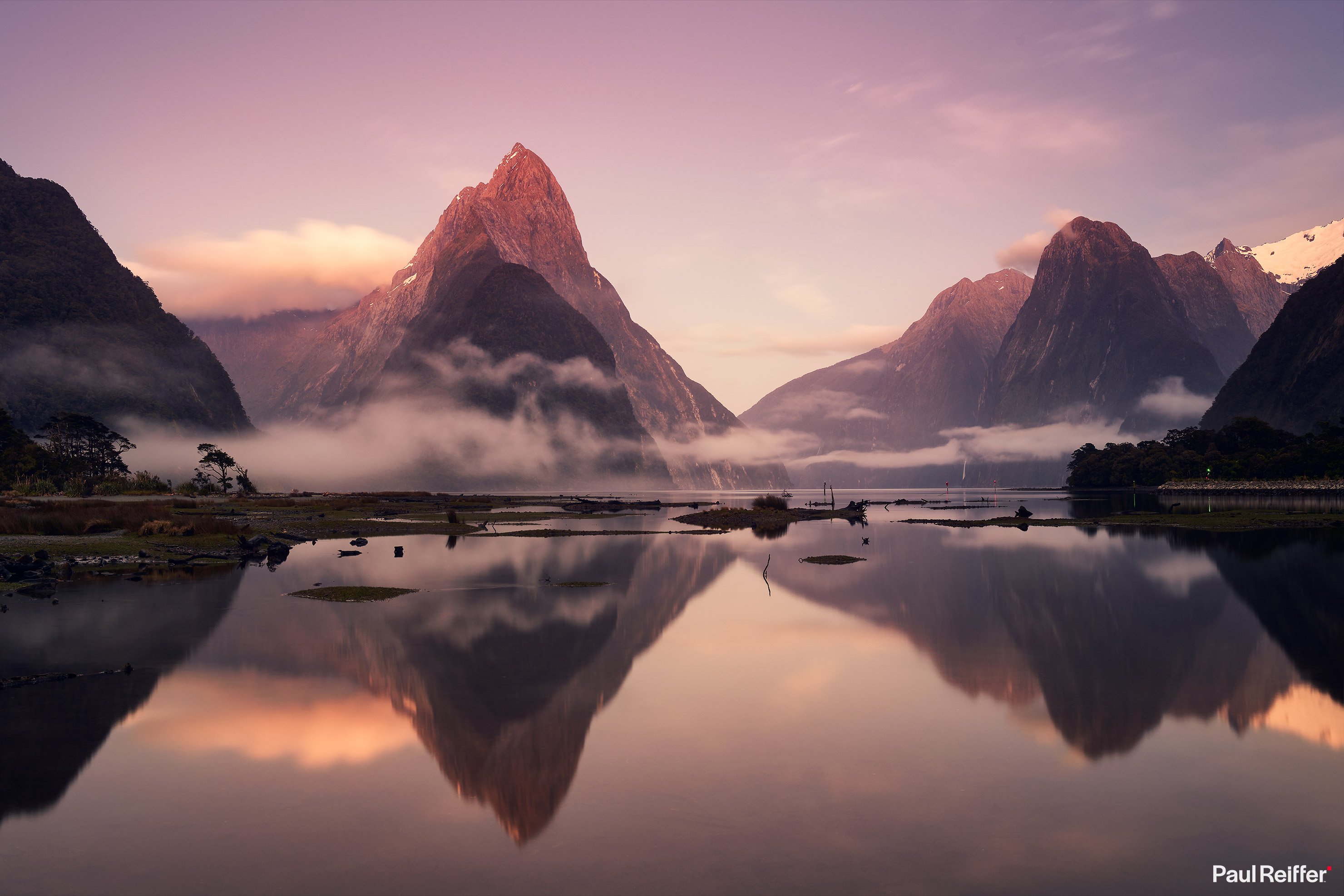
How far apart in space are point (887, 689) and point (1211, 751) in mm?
6941

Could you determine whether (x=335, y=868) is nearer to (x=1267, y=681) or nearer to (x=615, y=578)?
(x=1267, y=681)

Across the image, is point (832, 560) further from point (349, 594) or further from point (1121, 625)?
point (349, 594)

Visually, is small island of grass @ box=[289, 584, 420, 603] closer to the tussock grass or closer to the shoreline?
the tussock grass

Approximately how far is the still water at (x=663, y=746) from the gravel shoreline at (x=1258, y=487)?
14295cm

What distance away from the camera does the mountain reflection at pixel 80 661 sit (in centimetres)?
1435

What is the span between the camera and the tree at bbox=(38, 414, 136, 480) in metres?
117

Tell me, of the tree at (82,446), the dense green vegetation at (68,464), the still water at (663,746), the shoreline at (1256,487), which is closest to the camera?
the still water at (663,746)

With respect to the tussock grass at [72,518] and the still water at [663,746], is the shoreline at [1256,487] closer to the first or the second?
the still water at [663,746]

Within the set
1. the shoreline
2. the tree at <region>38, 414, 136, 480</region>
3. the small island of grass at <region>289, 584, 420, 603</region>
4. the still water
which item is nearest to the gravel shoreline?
the shoreline

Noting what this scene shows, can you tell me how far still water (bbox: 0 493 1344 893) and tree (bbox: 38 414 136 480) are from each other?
338ft

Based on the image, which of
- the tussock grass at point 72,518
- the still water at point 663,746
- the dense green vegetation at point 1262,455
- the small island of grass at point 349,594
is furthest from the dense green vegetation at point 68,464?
the dense green vegetation at point 1262,455

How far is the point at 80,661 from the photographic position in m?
22.4

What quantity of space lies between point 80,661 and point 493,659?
36.3 feet

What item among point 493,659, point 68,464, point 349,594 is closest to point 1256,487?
point 349,594
